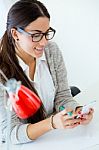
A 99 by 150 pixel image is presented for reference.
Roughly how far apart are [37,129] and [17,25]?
1.30 ft

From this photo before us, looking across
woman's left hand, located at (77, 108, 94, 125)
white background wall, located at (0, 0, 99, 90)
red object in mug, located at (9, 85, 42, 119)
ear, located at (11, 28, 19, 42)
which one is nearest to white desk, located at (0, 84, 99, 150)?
woman's left hand, located at (77, 108, 94, 125)

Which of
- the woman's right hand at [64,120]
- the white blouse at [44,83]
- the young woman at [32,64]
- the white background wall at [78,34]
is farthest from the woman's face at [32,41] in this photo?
the white background wall at [78,34]

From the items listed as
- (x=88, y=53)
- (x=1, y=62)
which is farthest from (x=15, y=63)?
(x=88, y=53)

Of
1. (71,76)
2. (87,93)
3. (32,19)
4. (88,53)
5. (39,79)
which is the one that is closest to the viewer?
(32,19)

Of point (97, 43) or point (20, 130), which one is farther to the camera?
point (97, 43)

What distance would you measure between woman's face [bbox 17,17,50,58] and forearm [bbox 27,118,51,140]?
272 millimetres

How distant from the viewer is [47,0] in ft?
7.73

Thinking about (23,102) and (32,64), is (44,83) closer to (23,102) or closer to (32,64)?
(32,64)

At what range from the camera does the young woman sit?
1.08 meters

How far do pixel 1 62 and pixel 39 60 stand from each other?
7.5 inches

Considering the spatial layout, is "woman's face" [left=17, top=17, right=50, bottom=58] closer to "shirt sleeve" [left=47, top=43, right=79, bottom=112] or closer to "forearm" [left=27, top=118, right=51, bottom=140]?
"shirt sleeve" [left=47, top=43, right=79, bottom=112]

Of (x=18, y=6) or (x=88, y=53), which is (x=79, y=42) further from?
(x=18, y=6)

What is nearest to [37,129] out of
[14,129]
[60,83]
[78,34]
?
[14,129]

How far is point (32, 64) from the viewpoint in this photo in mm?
1260
